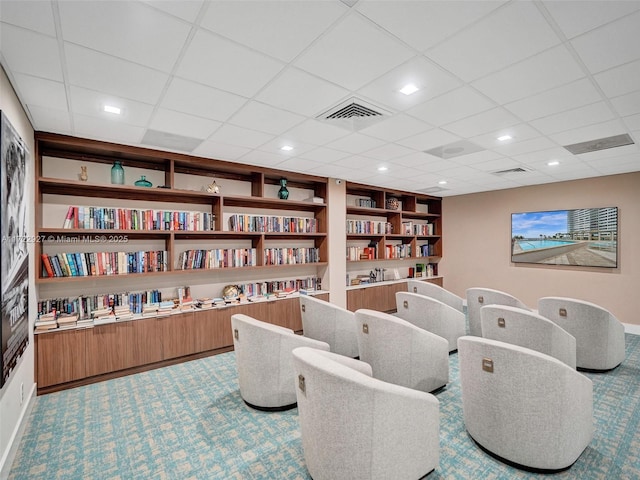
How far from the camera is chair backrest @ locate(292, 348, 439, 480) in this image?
1.54 m

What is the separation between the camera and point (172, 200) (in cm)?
422

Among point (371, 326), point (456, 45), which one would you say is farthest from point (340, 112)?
point (371, 326)

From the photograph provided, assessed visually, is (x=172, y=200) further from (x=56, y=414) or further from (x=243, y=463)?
(x=243, y=463)

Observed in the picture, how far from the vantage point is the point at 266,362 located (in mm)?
2611

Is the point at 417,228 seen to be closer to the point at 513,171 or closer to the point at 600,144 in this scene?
the point at 513,171

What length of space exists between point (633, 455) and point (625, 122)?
2.76 metres

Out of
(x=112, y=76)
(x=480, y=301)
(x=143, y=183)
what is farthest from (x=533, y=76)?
(x=143, y=183)

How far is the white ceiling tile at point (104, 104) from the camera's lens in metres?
2.37

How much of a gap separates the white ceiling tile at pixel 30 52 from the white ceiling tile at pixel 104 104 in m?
0.25

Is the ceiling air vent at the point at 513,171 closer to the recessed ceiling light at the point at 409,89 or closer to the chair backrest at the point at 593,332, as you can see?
the chair backrest at the point at 593,332

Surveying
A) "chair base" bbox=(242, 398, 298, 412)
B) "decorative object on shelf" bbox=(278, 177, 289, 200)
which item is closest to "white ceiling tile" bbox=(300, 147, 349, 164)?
"decorative object on shelf" bbox=(278, 177, 289, 200)

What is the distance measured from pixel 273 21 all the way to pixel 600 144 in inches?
156

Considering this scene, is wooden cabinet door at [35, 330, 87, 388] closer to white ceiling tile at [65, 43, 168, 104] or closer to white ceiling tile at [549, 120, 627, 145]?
white ceiling tile at [65, 43, 168, 104]

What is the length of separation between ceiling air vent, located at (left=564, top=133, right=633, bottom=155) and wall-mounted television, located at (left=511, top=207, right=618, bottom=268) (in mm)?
2236
